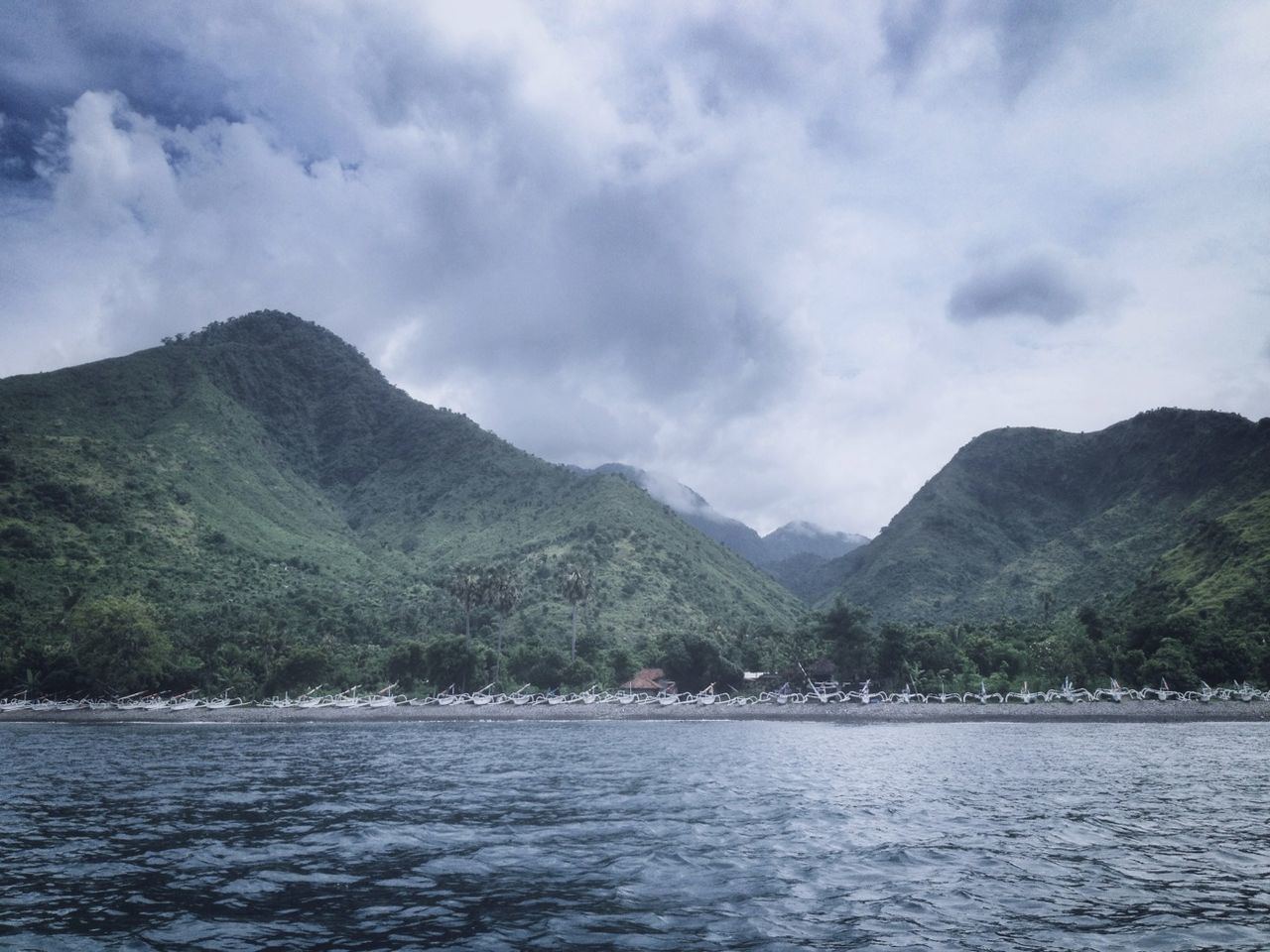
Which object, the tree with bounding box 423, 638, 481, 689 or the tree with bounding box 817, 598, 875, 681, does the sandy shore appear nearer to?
the tree with bounding box 423, 638, 481, 689

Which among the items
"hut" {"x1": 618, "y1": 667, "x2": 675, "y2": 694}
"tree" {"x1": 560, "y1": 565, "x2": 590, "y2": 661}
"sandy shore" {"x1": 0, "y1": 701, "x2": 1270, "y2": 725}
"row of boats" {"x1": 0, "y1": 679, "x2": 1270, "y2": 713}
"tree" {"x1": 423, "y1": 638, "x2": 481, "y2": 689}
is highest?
"tree" {"x1": 560, "y1": 565, "x2": 590, "y2": 661}

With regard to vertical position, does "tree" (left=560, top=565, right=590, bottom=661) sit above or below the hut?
above

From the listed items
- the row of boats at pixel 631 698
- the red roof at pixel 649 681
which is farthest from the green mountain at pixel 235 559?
the row of boats at pixel 631 698

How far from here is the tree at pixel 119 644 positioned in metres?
101

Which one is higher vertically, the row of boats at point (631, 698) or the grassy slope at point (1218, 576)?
the grassy slope at point (1218, 576)

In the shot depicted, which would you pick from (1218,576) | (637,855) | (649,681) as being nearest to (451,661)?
(649,681)

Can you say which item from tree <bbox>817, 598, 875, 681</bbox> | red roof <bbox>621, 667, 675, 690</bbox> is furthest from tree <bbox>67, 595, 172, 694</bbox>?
tree <bbox>817, 598, 875, 681</bbox>

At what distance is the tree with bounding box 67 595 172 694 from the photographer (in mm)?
101062

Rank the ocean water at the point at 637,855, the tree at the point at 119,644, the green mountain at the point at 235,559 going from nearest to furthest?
the ocean water at the point at 637,855 → the tree at the point at 119,644 → the green mountain at the point at 235,559

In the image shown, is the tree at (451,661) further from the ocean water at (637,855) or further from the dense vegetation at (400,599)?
the ocean water at (637,855)

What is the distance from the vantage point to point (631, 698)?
114562mm

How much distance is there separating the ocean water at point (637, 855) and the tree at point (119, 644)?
61.0m

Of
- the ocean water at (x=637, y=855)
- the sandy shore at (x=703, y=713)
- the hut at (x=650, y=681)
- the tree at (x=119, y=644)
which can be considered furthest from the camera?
the hut at (x=650, y=681)

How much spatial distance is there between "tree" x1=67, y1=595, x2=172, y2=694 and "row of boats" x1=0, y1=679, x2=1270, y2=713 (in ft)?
9.81
